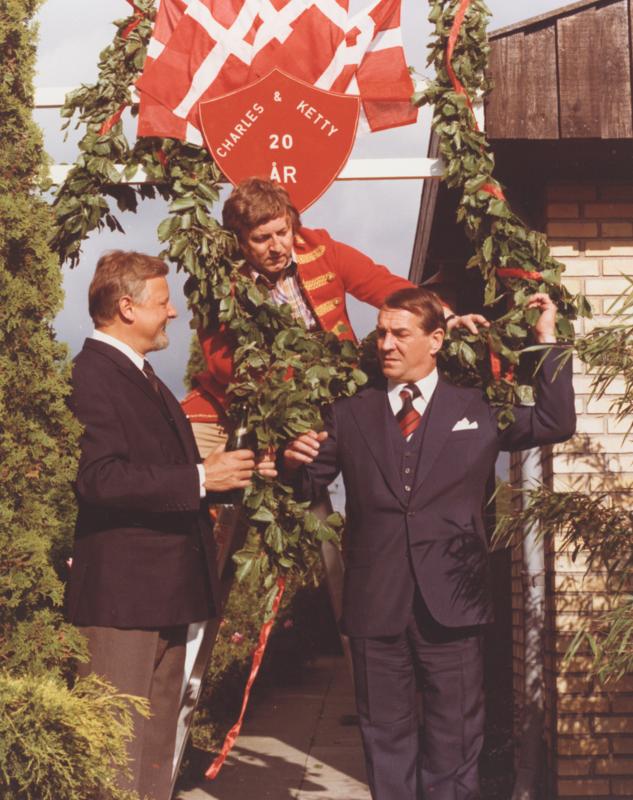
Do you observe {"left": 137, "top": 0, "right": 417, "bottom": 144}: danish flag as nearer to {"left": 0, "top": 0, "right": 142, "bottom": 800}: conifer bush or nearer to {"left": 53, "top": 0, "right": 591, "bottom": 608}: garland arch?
{"left": 53, "top": 0, "right": 591, "bottom": 608}: garland arch

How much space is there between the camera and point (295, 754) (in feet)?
19.5

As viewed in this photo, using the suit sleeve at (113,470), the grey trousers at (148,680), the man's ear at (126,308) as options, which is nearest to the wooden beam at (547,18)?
the man's ear at (126,308)

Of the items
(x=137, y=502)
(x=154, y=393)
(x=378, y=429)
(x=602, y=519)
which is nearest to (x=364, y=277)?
(x=378, y=429)

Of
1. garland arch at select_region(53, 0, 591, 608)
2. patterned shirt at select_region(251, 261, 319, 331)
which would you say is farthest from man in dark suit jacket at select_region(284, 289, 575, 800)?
patterned shirt at select_region(251, 261, 319, 331)

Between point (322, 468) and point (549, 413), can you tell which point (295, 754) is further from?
point (549, 413)

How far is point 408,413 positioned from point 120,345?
1.03 meters

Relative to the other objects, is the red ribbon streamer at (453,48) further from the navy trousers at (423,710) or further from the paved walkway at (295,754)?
the paved walkway at (295,754)

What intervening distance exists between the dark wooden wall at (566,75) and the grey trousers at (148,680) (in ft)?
8.31

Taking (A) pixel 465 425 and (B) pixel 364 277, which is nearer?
(A) pixel 465 425

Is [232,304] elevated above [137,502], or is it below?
above

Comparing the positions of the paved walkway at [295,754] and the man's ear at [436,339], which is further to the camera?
the paved walkway at [295,754]

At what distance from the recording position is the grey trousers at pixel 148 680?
→ 321 centimetres

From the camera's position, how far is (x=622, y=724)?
15.0ft

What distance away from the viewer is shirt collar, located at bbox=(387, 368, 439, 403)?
12.2 feet
